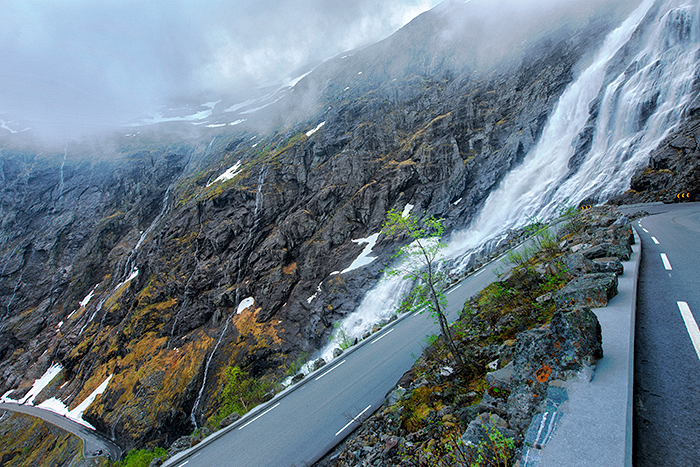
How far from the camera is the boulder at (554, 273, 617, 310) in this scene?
4.30m

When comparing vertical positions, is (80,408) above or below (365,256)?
above

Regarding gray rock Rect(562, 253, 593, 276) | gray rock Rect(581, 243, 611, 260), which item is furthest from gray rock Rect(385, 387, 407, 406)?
gray rock Rect(581, 243, 611, 260)

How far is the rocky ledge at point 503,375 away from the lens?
256 centimetres

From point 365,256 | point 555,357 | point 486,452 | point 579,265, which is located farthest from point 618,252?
point 365,256

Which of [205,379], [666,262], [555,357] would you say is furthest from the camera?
[205,379]

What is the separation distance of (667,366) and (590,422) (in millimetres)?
1735

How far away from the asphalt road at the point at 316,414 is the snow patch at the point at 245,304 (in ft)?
76.0

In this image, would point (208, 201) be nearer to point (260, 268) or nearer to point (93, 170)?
point (260, 268)

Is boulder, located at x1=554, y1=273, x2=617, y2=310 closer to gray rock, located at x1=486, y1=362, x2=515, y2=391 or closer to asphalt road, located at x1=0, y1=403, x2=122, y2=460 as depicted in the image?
gray rock, located at x1=486, y1=362, x2=515, y2=391

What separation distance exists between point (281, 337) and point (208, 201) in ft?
94.7

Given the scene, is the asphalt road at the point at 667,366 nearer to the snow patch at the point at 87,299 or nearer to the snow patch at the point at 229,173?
the snow patch at the point at 229,173

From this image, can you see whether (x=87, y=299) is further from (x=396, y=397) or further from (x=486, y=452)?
(x=486, y=452)

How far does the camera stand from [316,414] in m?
7.26

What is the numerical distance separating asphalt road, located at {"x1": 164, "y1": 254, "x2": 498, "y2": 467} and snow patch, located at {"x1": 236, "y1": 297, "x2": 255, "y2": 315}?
2317 cm
